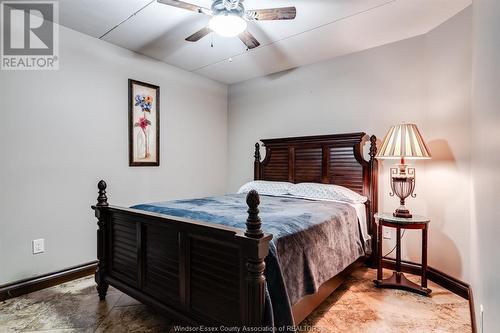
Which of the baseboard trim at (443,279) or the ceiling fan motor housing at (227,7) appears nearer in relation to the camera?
the ceiling fan motor housing at (227,7)

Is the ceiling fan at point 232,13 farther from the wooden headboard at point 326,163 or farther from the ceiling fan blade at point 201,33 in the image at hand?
the wooden headboard at point 326,163

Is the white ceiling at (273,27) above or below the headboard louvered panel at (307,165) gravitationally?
above

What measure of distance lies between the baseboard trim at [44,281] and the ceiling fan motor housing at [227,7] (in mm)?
2760

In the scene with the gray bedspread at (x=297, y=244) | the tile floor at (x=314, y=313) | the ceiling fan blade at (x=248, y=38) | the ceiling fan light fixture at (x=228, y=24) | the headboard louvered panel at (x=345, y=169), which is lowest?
the tile floor at (x=314, y=313)

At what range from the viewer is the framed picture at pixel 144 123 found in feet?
10.7

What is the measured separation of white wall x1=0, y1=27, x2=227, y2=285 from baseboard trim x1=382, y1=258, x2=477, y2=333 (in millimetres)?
2909

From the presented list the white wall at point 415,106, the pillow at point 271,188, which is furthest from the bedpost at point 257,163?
the pillow at point 271,188

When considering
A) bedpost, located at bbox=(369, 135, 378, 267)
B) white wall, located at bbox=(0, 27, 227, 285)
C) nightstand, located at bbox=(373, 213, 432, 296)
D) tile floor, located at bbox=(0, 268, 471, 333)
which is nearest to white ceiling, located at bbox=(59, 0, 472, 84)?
white wall, located at bbox=(0, 27, 227, 285)

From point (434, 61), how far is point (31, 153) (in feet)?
13.1

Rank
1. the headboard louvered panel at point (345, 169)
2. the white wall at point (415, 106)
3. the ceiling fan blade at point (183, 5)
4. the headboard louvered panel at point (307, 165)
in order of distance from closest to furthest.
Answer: the ceiling fan blade at point (183, 5)
the white wall at point (415, 106)
the headboard louvered panel at point (345, 169)
the headboard louvered panel at point (307, 165)

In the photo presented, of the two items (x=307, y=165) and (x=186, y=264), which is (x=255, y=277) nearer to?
(x=186, y=264)

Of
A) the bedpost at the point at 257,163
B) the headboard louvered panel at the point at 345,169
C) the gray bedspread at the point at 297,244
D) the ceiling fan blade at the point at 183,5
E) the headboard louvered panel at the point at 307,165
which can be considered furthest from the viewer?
the bedpost at the point at 257,163

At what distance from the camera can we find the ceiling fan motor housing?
2004mm

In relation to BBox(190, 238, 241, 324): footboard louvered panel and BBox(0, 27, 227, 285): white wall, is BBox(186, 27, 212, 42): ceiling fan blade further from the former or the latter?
BBox(190, 238, 241, 324): footboard louvered panel
